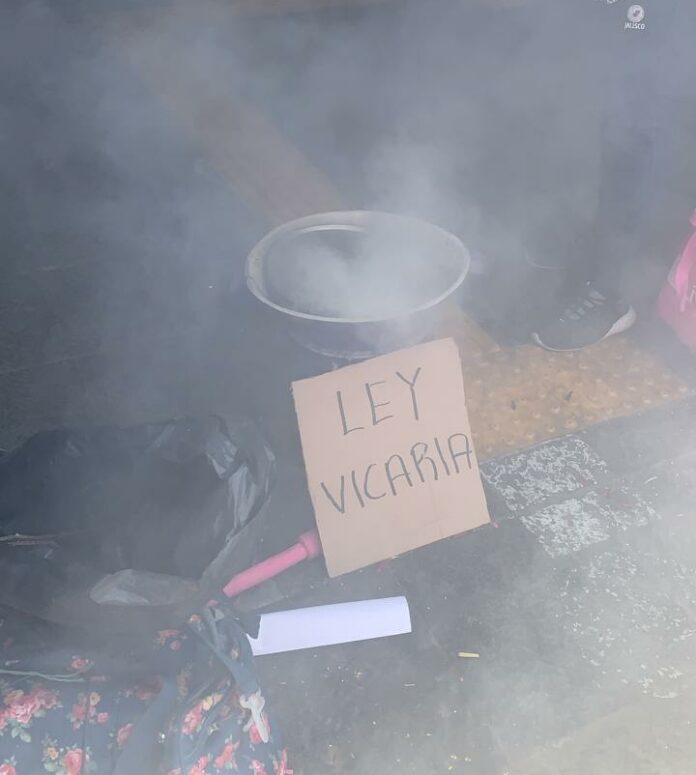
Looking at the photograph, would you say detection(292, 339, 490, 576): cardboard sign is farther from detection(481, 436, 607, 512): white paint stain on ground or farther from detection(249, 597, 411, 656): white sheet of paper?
detection(481, 436, 607, 512): white paint stain on ground

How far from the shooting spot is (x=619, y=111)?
2.54m

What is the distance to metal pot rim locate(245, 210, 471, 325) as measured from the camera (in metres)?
1.83

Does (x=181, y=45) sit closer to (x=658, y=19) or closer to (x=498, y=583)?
(x=658, y=19)

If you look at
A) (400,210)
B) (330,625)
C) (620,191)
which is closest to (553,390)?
(620,191)

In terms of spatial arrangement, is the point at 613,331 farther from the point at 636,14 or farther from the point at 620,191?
the point at 636,14

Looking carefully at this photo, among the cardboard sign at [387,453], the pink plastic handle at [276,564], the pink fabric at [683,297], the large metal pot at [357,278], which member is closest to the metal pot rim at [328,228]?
the large metal pot at [357,278]

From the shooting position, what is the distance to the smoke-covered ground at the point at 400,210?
175cm

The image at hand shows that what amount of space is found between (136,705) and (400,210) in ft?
9.00

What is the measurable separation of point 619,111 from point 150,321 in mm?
1973

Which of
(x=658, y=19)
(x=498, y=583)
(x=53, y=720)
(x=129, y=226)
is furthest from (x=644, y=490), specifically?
(x=129, y=226)

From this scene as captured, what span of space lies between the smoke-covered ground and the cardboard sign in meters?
0.13

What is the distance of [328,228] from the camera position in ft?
7.22

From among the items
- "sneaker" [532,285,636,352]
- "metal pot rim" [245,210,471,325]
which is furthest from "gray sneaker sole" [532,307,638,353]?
"metal pot rim" [245,210,471,325]

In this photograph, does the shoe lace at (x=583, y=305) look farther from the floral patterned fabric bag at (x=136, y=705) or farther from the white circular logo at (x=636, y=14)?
the floral patterned fabric bag at (x=136, y=705)
